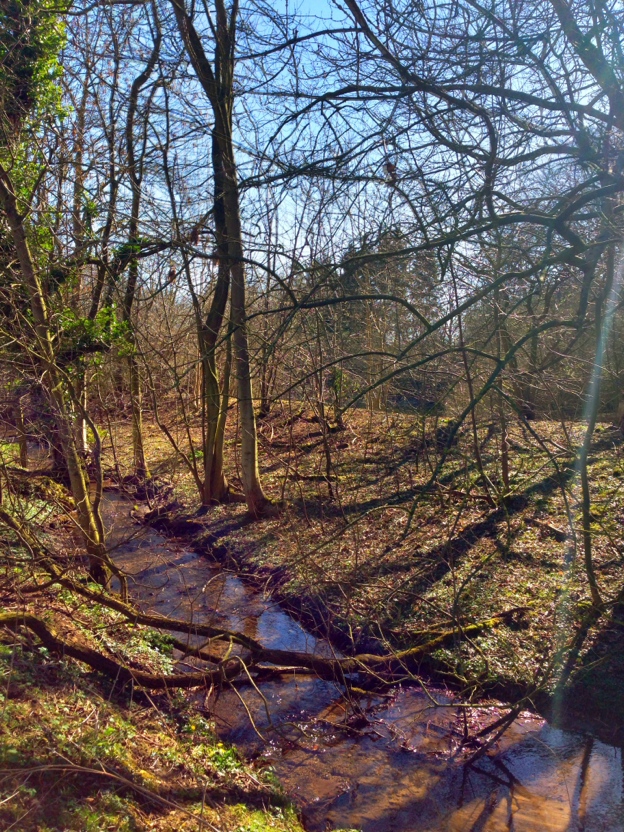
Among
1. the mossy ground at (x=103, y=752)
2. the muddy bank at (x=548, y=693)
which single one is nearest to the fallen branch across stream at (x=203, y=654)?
the mossy ground at (x=103, y=752)

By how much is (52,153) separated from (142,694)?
5.88 m

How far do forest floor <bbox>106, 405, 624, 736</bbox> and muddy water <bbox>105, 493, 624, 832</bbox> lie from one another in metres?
0.52

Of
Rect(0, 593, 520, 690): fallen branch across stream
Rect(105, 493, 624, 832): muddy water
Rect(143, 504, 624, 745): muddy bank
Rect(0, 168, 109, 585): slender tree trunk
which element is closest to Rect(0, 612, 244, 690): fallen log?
Rect(0, 593, 520, 690): fallen branch across stream

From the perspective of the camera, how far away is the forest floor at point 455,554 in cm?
623

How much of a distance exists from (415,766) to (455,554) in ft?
12.6

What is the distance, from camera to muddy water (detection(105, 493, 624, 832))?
4.75 m

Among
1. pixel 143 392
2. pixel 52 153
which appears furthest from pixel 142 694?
pixel 143 392

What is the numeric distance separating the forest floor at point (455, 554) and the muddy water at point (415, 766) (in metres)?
0.52

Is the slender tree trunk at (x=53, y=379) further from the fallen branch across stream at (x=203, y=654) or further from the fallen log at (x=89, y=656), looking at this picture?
the fallen log at (x=89, y=656)

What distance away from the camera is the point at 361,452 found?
14398 millimetres

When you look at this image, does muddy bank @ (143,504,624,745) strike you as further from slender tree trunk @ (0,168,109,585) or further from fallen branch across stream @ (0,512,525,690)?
slender tree trunk @ (0,168,109,585)

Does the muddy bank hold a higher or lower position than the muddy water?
higher

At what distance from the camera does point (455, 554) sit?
29.2 ft

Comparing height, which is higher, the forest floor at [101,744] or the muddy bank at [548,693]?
the forest floor at [101,744]
